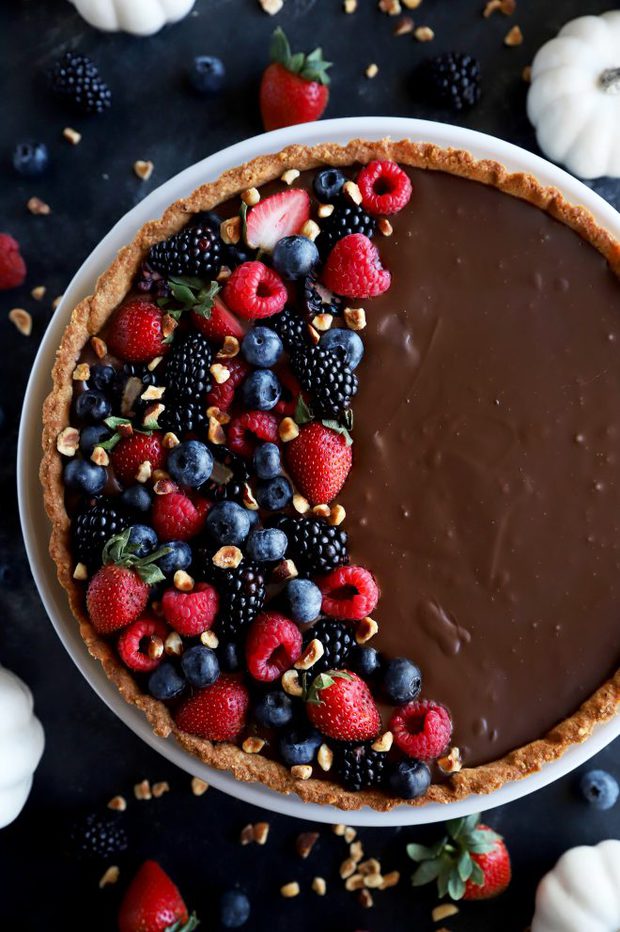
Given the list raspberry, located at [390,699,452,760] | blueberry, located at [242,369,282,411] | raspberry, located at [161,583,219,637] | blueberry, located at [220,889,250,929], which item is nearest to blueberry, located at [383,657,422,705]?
raspberry, located at [390,699,452,760]

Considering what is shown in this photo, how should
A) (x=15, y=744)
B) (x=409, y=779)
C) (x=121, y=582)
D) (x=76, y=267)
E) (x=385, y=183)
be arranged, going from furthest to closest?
(x=76, y=267), (x=15, y=744), (x=385, y=183), (x=409, y=779), (x=121, y=582)

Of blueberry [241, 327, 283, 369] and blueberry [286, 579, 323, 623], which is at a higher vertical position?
blueberry [241, 327, 283, 369]

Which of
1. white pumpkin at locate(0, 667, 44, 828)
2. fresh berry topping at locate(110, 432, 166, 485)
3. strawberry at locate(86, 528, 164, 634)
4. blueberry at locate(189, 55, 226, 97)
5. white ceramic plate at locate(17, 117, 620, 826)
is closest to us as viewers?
strawberry at locate(86, 528, 164, 634)

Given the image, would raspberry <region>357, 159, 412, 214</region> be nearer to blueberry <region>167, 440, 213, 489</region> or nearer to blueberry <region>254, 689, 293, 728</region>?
blueberry <region>167, 440, 213, 489</region>

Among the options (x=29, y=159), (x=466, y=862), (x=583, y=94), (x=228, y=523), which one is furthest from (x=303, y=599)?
(x=583, y=94)

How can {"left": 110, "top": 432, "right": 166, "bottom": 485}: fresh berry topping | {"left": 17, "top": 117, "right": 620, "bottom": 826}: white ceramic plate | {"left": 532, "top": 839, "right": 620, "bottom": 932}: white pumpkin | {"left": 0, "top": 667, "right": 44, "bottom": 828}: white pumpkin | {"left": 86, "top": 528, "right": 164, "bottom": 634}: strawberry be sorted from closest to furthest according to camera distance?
1. {"left": 86, "top": 528, "right": 164, "bottom": 634}: strawberry
2. {"left": 110, "top": 432, "right": 166, "bottom": 485}: fresh berry topping
3. {"left": 17, "top": 117, "right": 620, "bottom": 826}: white ceramic plate
4. {"left": 0, "top": 667, "right": 44, "bottom": 828}: white pumpkin
5. {"left": 532, "top": 839, "right": 620, "bottom": 932}: white pumpkin

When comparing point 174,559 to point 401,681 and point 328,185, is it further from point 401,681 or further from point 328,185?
point 328,185

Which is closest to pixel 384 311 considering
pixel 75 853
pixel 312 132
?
pixel 312 132
